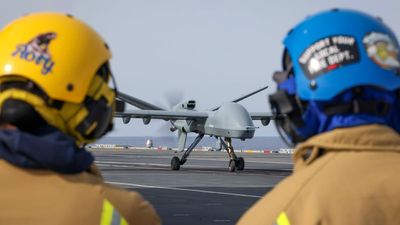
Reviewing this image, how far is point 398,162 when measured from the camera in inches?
91.3

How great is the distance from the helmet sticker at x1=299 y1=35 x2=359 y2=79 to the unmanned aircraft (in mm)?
30305

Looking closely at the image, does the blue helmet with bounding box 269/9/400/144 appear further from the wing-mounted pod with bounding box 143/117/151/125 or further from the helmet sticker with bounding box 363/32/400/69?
the wing-mounted pod with bounding box 143/117/151/125

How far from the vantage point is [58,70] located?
271cm

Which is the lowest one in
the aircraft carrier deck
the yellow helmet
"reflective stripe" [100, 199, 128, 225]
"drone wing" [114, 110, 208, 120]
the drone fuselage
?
"drone wing" [114, 110, 208, 120]

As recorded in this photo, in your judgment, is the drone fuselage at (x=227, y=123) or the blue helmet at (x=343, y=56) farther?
the drone fuselage at (x=227, y=123)

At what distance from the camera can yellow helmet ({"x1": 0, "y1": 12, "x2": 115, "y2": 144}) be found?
2674 millimetres

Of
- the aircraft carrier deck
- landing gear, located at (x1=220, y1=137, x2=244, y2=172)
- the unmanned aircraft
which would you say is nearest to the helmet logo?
the aircraft carrier deck

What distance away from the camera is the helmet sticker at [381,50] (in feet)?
8.26

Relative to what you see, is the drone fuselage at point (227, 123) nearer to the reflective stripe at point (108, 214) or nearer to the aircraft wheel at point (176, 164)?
the aircraft wheel at point (176, 164)

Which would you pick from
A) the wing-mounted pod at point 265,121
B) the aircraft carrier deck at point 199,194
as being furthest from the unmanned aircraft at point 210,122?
the aircraft carrier deck at point 199,194

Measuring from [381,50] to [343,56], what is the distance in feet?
0.45

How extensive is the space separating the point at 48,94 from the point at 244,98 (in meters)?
38.9

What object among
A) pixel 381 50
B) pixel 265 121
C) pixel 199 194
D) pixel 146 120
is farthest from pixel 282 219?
pixel 265 121

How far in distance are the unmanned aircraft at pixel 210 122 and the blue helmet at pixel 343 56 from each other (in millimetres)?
30230
